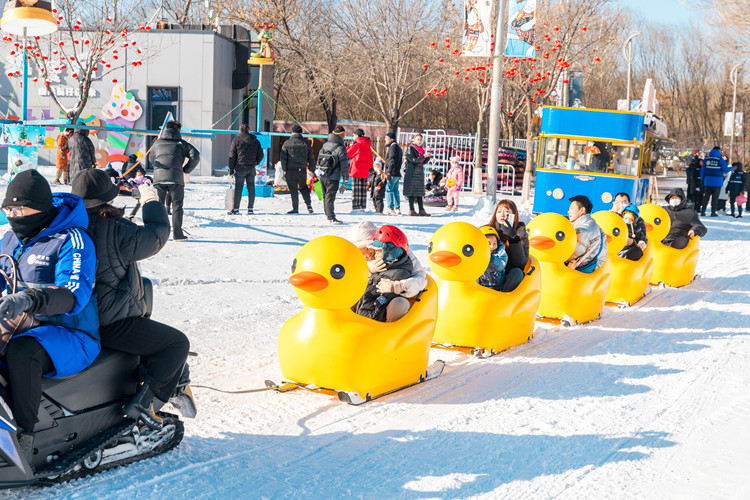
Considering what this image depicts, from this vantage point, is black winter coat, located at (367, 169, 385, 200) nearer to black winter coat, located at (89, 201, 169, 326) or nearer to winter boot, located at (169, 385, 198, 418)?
winter boot, located at (169, 385, 198, 418)

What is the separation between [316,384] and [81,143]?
419 inches

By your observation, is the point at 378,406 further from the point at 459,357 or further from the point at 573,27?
the point at 573,27

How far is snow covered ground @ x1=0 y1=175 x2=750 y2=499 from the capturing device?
406cm

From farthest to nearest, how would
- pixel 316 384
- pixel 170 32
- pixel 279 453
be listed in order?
1. pixel 170 32
2. pixel 316 384
3. pixel 279 453

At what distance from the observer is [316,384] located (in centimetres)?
529

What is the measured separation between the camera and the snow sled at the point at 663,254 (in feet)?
34.2

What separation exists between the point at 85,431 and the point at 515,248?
4396 mm

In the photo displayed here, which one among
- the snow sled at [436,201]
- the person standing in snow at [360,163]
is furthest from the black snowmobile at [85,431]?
the snow sled at [436,201]

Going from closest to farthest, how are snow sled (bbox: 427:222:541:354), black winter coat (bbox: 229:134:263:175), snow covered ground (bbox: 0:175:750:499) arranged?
snow covered ground (bbox: 0:175:750:499) → snow sled (bbox: 427:222:541:354) → black winter coat (bbox: 229:134:263:175)

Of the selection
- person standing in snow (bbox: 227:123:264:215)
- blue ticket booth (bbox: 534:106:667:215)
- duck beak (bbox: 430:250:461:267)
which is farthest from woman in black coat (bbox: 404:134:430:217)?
duck beak (bbox: 430:250:461:267)

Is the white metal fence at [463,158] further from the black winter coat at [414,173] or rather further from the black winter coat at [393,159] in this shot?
the black winter coat at [393,159]

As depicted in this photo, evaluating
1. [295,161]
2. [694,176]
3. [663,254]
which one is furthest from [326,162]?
[694,176]

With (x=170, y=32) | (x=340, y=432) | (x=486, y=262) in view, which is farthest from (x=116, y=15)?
(x=340, y=432)

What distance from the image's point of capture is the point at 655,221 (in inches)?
410
